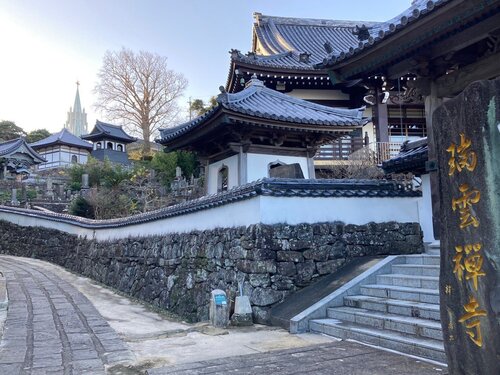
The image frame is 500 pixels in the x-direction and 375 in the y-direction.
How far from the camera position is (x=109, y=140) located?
45469 millimetres

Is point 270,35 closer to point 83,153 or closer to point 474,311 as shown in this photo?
point 474,311

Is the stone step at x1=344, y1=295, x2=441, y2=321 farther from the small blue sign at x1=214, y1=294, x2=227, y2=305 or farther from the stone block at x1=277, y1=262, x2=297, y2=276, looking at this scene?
the small blue sign at x1=214, y1=294, x2=227, y2=305

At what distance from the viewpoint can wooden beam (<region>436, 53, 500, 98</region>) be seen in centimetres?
564

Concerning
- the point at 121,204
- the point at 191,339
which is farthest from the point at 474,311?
the point at 121,204

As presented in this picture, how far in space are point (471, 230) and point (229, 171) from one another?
9.69 meters

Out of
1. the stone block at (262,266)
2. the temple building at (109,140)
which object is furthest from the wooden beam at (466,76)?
→ the temple building at (109,140)

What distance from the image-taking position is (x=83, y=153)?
44.7 meters

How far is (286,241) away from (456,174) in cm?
403

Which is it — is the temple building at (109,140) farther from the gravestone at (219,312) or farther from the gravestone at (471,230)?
the gravestone at (471,230)

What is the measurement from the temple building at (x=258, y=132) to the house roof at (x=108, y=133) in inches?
1341

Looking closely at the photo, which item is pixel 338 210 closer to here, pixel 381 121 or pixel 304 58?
pixel 381 121

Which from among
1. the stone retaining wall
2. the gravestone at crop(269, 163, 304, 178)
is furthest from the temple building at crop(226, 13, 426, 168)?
the stone retaining wall

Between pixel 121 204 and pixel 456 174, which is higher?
pixel 121 204

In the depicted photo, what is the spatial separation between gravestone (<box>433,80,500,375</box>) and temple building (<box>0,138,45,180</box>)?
39456mm
